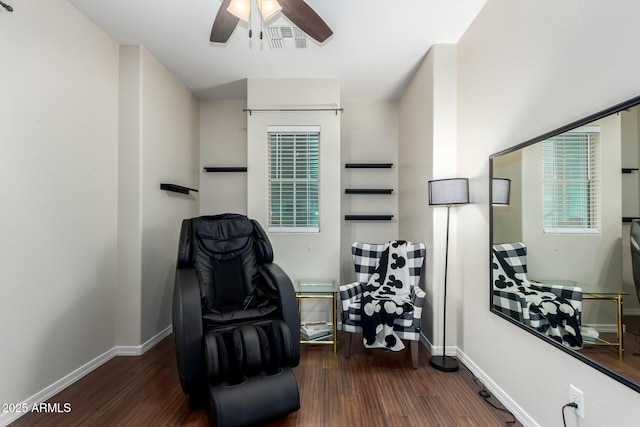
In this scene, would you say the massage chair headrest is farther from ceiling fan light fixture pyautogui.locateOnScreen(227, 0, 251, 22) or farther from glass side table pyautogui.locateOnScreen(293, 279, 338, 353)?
ceiling fan light fixture pyautogui.locateOnScreen(227, 0, 251, 22)

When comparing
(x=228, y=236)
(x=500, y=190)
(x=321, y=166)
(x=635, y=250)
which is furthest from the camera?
(x=321, y=166)

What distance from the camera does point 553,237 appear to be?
148cm

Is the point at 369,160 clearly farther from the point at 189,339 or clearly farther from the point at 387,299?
the point at 189,339

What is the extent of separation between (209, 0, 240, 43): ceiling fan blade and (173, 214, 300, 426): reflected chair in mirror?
1.31 metres

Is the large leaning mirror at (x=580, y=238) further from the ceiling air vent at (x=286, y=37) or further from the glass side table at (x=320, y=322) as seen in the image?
the ceiling air vent at (x=286, y=37)

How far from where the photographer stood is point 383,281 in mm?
2914

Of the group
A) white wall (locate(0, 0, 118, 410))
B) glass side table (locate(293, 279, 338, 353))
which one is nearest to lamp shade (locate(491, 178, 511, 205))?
glass side table (locate(293, 279, 338, 353))

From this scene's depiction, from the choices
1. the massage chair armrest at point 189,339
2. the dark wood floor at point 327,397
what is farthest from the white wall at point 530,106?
the massage chair armrest at point 189,339

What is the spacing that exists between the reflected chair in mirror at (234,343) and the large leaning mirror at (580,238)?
4.66ft

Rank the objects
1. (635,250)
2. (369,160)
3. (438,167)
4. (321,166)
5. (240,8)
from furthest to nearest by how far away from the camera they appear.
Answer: (369,160)
(321,166)
(438,167)
(240,8)
(635,250)

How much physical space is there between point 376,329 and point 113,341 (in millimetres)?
2264

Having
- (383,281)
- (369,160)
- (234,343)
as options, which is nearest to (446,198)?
(383,281)

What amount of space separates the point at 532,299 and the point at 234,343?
1.69 metres

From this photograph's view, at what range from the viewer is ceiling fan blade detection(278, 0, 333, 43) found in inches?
64.0
